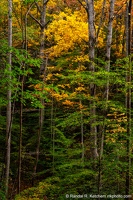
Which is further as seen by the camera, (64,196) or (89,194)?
(64,196)

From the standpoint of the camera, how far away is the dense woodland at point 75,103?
7336mm

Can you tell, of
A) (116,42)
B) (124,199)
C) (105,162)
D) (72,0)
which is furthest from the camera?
(72,0)

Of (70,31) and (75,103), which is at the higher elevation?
(70,31)

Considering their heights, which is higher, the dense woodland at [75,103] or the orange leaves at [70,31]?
the orange leaves at [70,31]

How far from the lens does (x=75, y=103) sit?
14461 millimetres

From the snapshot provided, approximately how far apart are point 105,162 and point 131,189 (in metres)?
2.14

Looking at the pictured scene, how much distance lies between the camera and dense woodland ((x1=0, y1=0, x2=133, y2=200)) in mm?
7336

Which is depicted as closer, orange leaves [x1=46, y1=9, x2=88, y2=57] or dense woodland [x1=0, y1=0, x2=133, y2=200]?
dense woodland [x1=0, y1=0, x2=133, y2=200]

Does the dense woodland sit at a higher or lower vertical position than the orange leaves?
lower

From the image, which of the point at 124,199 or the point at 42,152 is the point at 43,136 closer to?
the point at 42,152

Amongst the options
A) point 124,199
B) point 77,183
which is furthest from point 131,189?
point 77,183

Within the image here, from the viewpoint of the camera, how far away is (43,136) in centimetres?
1612

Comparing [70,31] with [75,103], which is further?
[75,103]

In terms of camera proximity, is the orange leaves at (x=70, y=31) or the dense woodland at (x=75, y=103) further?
the orange leaves at (x=70, y=31)
